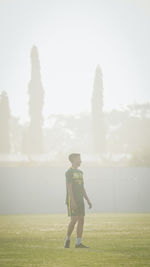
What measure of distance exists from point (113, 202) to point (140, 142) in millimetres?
59310

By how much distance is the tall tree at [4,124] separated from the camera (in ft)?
207

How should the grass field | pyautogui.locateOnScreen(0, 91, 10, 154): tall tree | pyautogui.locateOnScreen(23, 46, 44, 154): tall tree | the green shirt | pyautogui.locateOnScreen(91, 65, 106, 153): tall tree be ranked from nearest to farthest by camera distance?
the grass field
the green shirt
pyautogui.locateOnScreen(23, 46, 44, 154): tall tree
pyautogui.locateOnScreen(91, 65, 106, 153): tall tree
pyautogui.locateOnScreen(0, 91, 10, 154): tall tree

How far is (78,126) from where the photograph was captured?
103875 mm

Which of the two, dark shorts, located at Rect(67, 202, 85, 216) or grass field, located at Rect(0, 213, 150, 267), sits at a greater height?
dark shorts, located at Rect(67, 202, 85, 216)

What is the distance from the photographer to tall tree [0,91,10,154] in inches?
2484

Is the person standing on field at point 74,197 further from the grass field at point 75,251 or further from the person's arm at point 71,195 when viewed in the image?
the grass field at point 75,251

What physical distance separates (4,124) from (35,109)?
8.37 metres

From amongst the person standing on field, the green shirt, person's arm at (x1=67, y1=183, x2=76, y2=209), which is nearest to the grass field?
Answer: the person standing on field

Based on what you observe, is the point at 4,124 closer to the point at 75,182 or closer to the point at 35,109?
the point at 35,109

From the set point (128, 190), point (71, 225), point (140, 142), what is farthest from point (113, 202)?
point (140, 142)

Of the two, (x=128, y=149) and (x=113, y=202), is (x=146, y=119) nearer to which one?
(x=128, y=149)

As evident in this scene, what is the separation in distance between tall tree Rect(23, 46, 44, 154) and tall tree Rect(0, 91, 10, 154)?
4.09 metres

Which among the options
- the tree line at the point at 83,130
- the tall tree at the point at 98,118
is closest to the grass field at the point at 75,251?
the tree line at the point at 83,130

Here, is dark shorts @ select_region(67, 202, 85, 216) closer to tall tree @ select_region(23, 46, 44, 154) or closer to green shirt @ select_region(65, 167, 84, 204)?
green shirt @ select_region(65, 167, 84, 204)
